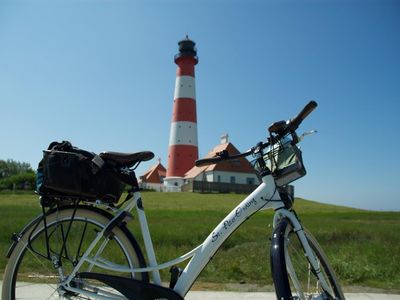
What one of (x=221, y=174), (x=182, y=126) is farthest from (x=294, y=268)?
(x=221, y=174)

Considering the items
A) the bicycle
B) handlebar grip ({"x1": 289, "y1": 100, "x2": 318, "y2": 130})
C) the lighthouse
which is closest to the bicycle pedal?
the bicycle

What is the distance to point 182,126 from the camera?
3884cm

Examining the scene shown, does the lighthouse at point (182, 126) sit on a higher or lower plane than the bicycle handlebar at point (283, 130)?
higher

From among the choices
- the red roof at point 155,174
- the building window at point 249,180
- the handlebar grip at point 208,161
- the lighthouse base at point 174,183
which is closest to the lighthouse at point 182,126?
the lighthouse base at point 174,183

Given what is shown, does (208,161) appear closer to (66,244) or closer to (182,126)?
(66,244)

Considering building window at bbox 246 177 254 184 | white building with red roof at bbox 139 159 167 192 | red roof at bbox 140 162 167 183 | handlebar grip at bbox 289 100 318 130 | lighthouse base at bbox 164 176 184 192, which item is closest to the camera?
handlebar grip at bbox 289 100 318 130

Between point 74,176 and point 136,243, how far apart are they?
2.04 ft

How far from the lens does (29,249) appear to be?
100 inches

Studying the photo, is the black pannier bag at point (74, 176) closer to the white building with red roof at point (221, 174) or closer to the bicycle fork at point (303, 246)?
the bicycle fork at point (303, 246)

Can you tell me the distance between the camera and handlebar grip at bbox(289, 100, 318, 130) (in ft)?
7.20

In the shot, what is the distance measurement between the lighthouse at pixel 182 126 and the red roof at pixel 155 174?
12.2 meters

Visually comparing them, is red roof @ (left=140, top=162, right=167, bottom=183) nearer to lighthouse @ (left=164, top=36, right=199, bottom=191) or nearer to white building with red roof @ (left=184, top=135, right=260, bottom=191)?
lighthouse @ (left=164, top=36, right=199, bottom=191)

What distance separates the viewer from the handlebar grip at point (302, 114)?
7.20ft

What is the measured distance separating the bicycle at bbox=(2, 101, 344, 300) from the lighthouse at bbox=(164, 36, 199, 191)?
36.3 meters
